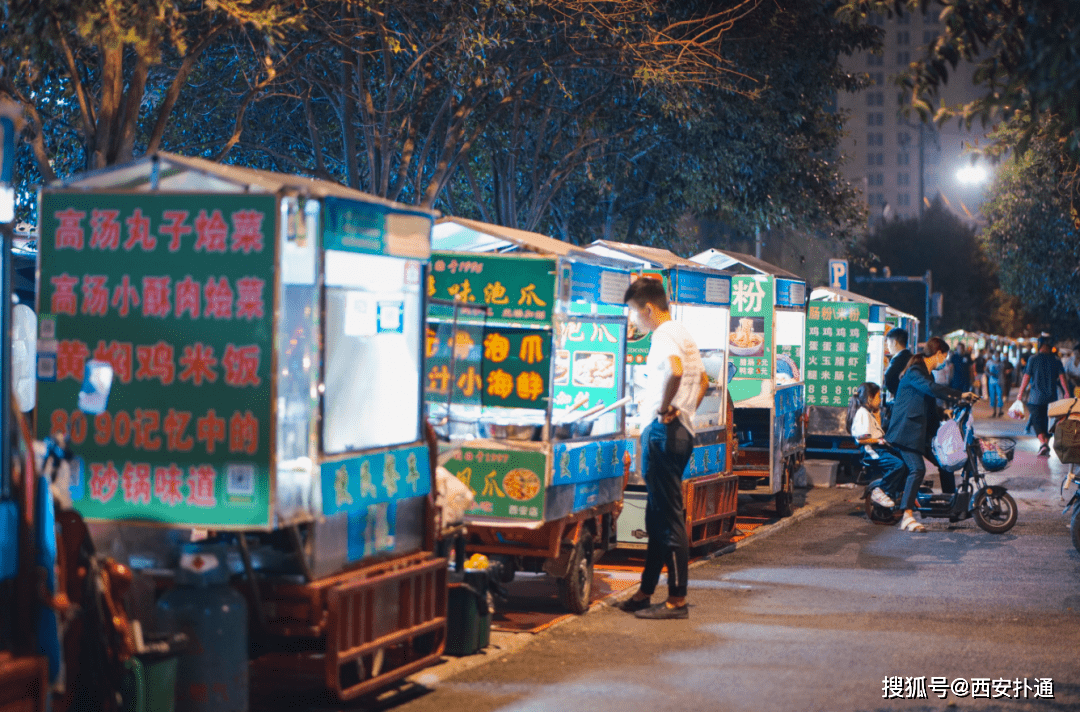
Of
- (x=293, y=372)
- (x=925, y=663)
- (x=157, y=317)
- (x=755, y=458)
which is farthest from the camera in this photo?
(x=755, y=458)

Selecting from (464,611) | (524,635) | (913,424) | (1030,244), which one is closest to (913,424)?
(913,424)

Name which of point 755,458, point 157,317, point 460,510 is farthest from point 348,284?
point 755,458

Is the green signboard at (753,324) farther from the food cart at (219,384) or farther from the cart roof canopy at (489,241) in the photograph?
the food cart at (219,384)

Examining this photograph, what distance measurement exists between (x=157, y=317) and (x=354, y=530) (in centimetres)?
140

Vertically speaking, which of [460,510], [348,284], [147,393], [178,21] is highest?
[178,21]

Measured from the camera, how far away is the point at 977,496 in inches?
511

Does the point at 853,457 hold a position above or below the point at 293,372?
below

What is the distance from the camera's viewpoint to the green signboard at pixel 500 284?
867cm

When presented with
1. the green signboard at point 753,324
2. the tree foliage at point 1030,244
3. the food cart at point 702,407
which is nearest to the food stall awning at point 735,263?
the green signboard at point 753,324

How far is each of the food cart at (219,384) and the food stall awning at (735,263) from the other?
8.83 m

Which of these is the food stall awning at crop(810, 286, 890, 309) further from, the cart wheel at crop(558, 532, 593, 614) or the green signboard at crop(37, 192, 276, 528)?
the green signboard at crop(37, 192, 276, 528)

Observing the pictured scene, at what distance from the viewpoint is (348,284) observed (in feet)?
21.2

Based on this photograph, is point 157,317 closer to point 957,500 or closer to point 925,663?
point 925,663

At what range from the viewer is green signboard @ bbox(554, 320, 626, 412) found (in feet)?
33.0
